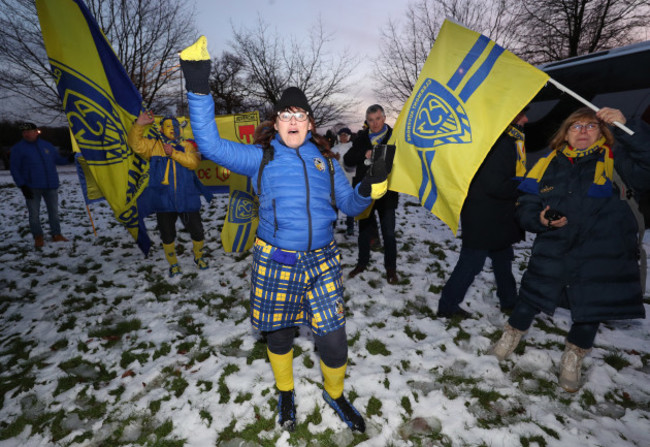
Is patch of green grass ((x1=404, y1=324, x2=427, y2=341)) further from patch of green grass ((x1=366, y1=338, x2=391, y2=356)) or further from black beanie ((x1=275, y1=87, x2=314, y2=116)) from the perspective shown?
black beanie ((x1=275, y1=87, x2=314, y2=116))

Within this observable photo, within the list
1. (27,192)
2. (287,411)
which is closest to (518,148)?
(287,411)

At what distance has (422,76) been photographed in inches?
105

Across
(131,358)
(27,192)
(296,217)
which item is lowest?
(131,358)

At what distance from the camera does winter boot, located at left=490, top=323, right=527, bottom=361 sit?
9.15 ft

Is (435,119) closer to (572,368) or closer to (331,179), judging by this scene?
(331,179)

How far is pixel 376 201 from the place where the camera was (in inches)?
165

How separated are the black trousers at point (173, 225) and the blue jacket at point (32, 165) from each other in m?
3.74

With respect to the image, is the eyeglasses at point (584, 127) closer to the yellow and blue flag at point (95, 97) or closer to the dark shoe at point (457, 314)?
the dark shoe at point (457, 314)

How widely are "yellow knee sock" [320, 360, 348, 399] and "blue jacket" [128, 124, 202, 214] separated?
139 inches

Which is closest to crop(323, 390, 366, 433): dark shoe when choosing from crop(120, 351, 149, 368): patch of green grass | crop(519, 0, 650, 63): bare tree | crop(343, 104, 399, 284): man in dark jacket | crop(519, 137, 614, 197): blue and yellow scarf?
crop(120, 351, 149, 368): patch of green grass

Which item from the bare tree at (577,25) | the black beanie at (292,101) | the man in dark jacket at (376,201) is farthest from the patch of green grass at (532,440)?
the bare tree at (577,25)

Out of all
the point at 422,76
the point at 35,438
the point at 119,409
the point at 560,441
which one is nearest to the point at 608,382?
the point at 560,441

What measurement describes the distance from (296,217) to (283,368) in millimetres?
1216

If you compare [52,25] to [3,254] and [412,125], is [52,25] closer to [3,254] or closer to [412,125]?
[412,125]
